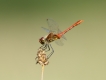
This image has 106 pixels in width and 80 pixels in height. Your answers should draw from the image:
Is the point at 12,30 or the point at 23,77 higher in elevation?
the point at 12,30

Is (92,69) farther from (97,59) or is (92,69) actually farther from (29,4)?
(29,4)

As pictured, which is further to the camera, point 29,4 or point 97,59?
point 29,4

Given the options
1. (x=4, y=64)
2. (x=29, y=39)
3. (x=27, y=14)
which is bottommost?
(x=4, y=64)

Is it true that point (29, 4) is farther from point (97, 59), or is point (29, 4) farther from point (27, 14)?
point (97, 59)

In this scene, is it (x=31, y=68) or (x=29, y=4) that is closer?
(x=31, y=68)

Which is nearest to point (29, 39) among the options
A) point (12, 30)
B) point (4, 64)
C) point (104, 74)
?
point (12, 30)

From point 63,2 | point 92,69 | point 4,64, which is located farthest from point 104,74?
point 4,64
